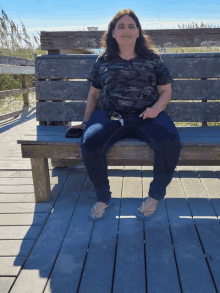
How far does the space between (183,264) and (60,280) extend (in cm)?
72

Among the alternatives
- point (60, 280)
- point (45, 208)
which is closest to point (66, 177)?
point (45, 208)

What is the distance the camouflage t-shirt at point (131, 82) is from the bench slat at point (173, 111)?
1.70 feet

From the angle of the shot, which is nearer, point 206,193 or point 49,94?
point 206,193

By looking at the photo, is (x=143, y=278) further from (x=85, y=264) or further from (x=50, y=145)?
(x=50, y=145)

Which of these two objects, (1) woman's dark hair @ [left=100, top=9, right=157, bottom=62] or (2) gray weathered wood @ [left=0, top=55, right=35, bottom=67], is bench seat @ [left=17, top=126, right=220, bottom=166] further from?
(2) gray weathered wood @ [left=0, top=55, right=35, bottom=67]

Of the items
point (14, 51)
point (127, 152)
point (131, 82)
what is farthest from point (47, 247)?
point (14, 51)

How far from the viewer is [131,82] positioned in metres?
2.61

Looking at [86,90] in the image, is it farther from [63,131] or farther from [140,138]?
[140,138]

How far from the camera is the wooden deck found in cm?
182

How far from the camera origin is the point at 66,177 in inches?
133

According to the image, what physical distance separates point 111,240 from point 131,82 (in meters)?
1.22

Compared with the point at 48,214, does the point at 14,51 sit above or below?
above

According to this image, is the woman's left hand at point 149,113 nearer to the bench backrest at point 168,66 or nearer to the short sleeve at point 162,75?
the short sleeve at point 162,75

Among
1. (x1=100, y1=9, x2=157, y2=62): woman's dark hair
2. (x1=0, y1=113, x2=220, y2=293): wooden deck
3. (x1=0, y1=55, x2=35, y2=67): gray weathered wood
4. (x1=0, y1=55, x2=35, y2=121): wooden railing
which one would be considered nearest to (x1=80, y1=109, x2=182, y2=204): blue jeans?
(x1=0, y1=113, x2=220, y2=293): wooden deck
